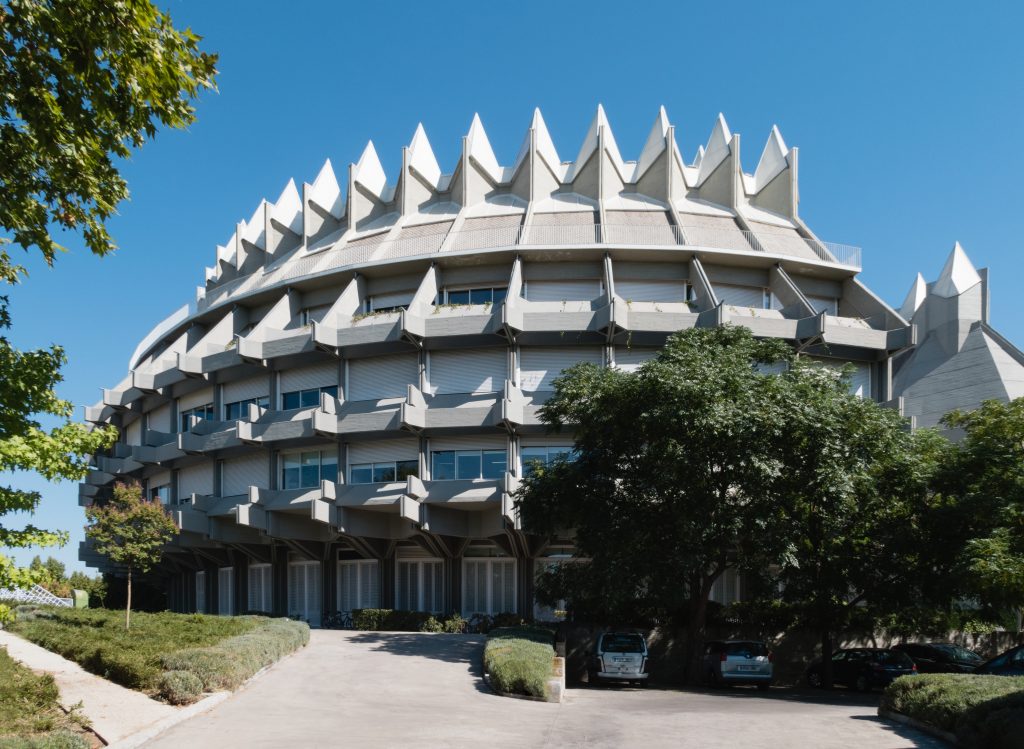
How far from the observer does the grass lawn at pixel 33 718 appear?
11133 mm

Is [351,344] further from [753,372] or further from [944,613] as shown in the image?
[944,613]

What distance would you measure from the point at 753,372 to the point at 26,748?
2010 centimetres

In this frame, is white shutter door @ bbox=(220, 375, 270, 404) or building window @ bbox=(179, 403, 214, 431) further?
building window @ bbox=(179, 403, 214, 431)

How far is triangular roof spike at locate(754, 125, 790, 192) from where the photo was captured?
47812mm

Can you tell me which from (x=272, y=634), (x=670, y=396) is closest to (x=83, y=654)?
(x=272, y=634)

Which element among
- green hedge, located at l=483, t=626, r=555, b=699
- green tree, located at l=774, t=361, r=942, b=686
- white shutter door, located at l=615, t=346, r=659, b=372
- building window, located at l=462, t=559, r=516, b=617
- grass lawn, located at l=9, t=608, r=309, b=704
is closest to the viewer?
grass lawn, located at l=9, t=608, r=309, b=704

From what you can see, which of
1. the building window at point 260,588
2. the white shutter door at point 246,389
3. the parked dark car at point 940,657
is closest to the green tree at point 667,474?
the parked dark car at point 940,657

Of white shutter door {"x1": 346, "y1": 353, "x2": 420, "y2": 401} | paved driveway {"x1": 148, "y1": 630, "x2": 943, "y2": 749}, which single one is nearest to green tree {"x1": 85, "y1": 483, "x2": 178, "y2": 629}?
paved driveway {"x1": 148, "y1": 630, "x2": 943, "y2": 749}

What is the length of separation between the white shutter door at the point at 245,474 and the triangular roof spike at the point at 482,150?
59.4 feet

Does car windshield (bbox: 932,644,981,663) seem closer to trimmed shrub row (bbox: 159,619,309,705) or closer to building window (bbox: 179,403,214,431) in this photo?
trimmed shrub row (bbox: 159,619,309,705)

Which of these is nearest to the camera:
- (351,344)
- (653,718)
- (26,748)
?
(26,748)

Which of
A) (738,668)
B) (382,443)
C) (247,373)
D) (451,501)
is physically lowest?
(738,668)

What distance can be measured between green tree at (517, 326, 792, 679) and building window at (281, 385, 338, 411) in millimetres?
15200

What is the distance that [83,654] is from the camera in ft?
65.8
